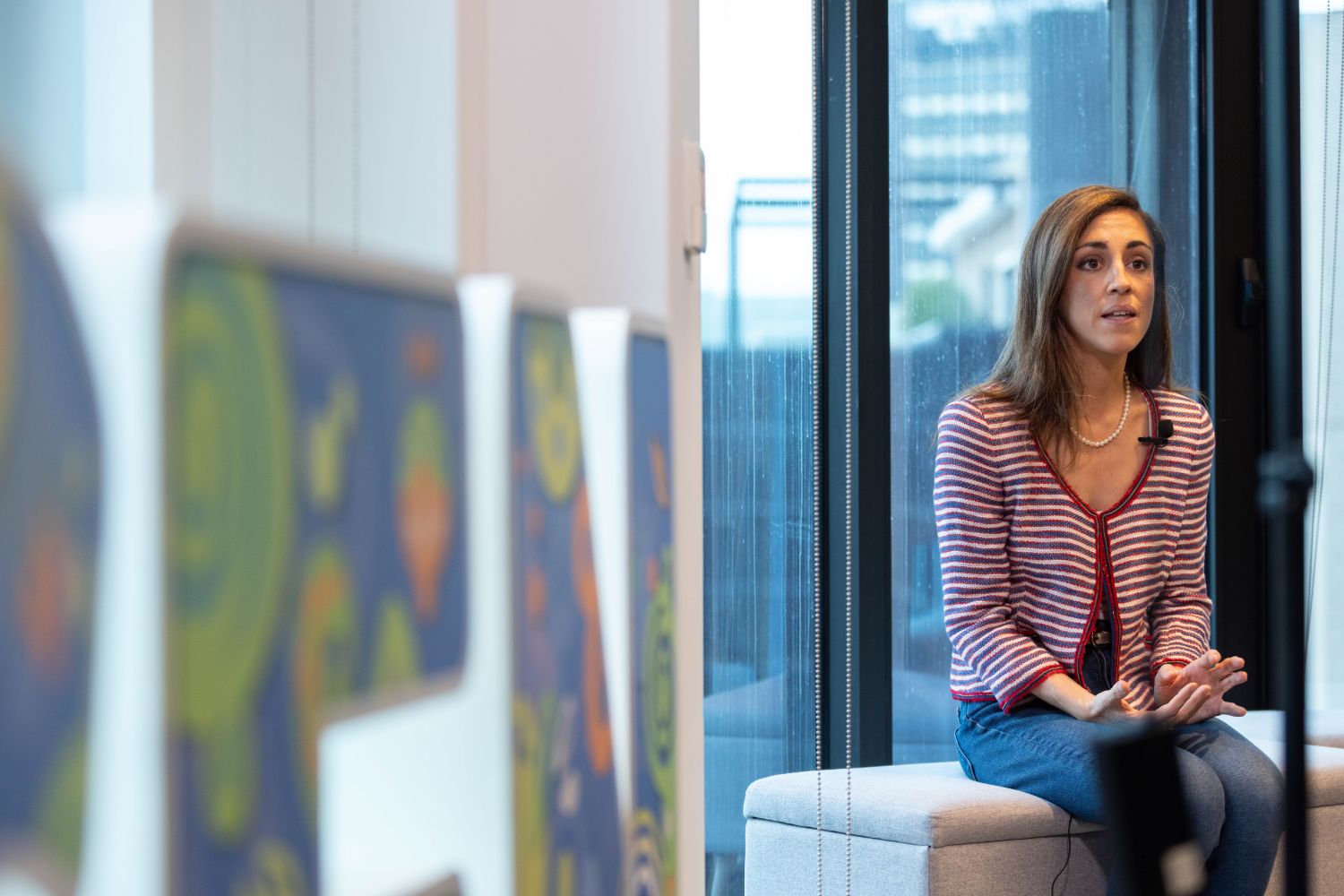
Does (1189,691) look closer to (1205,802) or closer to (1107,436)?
(1205,802)

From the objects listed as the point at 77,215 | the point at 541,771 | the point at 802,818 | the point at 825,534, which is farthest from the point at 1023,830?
the point at 77,215

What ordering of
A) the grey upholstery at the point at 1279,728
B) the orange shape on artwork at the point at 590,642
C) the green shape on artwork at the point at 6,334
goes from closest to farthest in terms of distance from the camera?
the green shape on artwork at the point at 6,334
the orange shape on artwork at the point at 590,642
the grey upholstery at the point at 1279,728

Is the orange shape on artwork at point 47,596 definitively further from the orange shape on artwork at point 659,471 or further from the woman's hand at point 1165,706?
the woman's hand at point 1165,706

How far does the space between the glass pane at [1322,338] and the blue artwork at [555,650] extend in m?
2.11

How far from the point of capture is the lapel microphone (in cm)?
206

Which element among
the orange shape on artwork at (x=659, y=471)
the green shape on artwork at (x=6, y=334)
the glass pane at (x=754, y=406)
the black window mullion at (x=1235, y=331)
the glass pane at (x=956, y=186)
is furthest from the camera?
the black window mullion at (x=1235, y=331)

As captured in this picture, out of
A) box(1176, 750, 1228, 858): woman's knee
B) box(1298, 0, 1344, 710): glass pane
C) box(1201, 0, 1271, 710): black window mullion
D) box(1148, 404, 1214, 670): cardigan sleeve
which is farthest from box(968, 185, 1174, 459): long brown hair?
box(1298, 0, 1344, 710): glass pane

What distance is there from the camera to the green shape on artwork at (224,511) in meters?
0.67

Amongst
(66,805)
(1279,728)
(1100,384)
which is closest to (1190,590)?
(1100,384)

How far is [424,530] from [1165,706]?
134 centimetres

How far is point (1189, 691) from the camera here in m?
1.87

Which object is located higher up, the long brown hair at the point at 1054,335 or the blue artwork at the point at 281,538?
the long brown hair at the point at 1054,335

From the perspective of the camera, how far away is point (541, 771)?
1043 mm

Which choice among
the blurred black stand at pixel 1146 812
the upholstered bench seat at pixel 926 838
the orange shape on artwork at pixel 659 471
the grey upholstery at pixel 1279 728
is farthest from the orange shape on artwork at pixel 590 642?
the grey upholstery at pixel 1279 728
